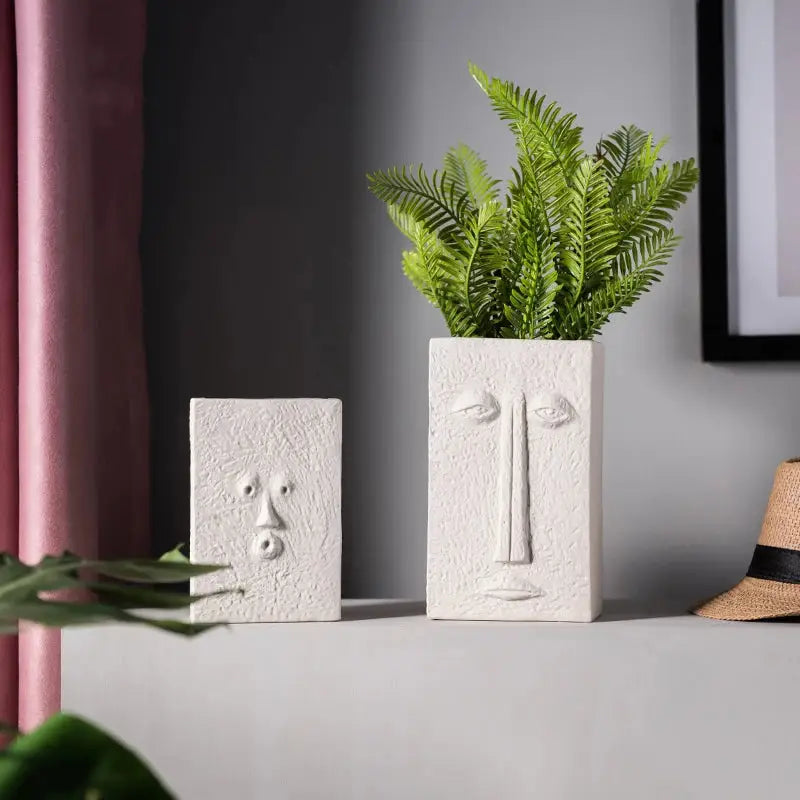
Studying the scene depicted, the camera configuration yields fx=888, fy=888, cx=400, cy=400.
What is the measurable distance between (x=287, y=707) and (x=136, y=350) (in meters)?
0.47

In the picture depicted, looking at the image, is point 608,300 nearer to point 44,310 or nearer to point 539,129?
point 539,129

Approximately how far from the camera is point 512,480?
81cm

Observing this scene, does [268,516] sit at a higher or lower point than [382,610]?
higher

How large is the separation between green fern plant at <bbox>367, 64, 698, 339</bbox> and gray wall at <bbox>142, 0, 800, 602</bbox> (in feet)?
0.76

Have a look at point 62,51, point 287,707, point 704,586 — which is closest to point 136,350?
point 62,51

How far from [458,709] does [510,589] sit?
115 mm

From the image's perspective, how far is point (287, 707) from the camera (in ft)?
2.56

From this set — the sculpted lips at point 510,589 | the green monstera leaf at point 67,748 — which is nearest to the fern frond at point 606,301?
the sculpted lips at point 510,589

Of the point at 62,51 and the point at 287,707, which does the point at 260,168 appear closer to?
the point at 62,51

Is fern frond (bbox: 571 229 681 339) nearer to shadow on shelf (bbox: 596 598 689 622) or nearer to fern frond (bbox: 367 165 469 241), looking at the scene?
fern frond (bbox: 367 165 469 241)

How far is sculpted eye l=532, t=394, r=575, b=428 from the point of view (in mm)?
810

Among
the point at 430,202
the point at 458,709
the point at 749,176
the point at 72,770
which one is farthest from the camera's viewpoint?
the point at 749,176

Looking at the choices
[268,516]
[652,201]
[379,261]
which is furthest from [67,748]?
[379,261]

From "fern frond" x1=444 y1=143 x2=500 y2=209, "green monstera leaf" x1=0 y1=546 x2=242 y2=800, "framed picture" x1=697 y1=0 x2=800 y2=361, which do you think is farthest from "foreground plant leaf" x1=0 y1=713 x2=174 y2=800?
"framed picture" x1=697 y1=0 x2=800 y2=361
